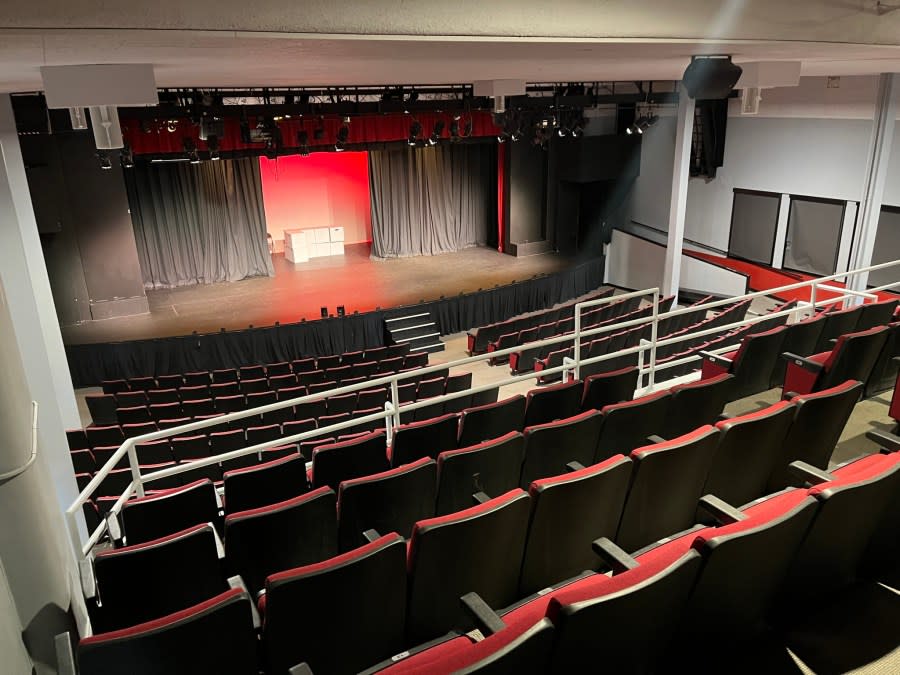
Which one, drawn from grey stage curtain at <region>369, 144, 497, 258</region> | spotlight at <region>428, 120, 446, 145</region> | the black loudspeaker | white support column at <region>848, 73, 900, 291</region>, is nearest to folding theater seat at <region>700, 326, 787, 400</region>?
the black loudspeaker

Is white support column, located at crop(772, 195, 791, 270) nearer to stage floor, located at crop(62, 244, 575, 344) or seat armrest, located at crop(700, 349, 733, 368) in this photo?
stage floor, located at crop(62, 244, 575, 344)

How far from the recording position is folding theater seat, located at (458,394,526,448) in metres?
4.61

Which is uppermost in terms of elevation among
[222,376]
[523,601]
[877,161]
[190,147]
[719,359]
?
[190,147]

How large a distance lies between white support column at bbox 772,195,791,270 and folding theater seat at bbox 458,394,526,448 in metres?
12.3

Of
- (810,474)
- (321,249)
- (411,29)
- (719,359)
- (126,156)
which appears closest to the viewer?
(810,474)

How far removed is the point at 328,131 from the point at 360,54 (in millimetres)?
12203

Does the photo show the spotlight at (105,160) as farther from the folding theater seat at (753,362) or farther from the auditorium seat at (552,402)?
the folding theater seat at (753,362)

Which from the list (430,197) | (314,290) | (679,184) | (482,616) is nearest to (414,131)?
(314,290)

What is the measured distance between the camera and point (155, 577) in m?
2.87

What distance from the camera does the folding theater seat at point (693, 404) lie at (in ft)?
13.9

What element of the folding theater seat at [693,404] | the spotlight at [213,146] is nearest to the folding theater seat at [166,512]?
the folding theater seat at [693,404]

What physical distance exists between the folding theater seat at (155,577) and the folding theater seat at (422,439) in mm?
1505

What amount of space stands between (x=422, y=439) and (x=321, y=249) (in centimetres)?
1608

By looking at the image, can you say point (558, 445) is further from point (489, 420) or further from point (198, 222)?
point (198, 222)
